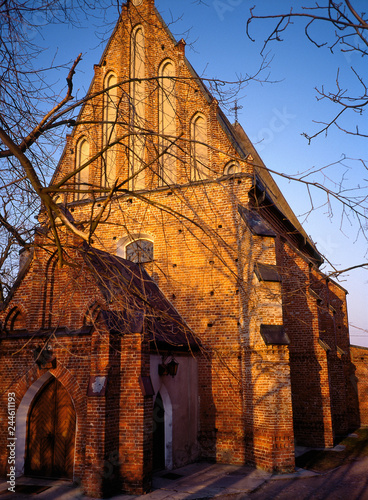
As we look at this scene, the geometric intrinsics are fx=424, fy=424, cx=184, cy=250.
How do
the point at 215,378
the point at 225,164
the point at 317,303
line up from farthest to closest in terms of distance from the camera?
the point at 317,303 → the point at 225,164 → the point at 215,378

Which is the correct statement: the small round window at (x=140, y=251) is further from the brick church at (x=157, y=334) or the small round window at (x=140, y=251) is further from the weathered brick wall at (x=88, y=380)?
the weathered brick wall at (x=88, y=380)

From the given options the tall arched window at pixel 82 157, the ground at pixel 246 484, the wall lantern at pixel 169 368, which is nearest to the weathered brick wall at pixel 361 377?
the ground at pixel 246 484

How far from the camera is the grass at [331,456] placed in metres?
10.8

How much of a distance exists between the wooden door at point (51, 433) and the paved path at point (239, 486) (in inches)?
12.7

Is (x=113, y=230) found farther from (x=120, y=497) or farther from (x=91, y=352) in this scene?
(x=120, y=497)

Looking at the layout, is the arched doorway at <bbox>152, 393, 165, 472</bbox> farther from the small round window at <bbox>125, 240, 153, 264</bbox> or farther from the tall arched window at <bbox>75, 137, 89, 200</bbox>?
the tall arched window at <bbox>75, 137, 89, 200</bbox>

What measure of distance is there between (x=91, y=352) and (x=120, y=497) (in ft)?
9.03

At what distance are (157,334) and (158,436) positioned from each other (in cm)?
497

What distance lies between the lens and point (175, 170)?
43.0ft

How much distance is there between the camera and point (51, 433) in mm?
9312

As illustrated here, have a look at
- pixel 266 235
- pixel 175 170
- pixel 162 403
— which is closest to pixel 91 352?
pixel 162 403

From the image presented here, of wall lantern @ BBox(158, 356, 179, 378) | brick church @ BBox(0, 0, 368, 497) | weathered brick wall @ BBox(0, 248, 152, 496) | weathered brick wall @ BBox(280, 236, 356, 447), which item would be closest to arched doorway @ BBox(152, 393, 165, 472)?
brick church @ BBox(0, 0, 368, 497)

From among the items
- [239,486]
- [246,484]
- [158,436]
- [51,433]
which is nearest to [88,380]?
[51,433]

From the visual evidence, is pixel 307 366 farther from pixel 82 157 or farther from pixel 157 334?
pixel 82 157
